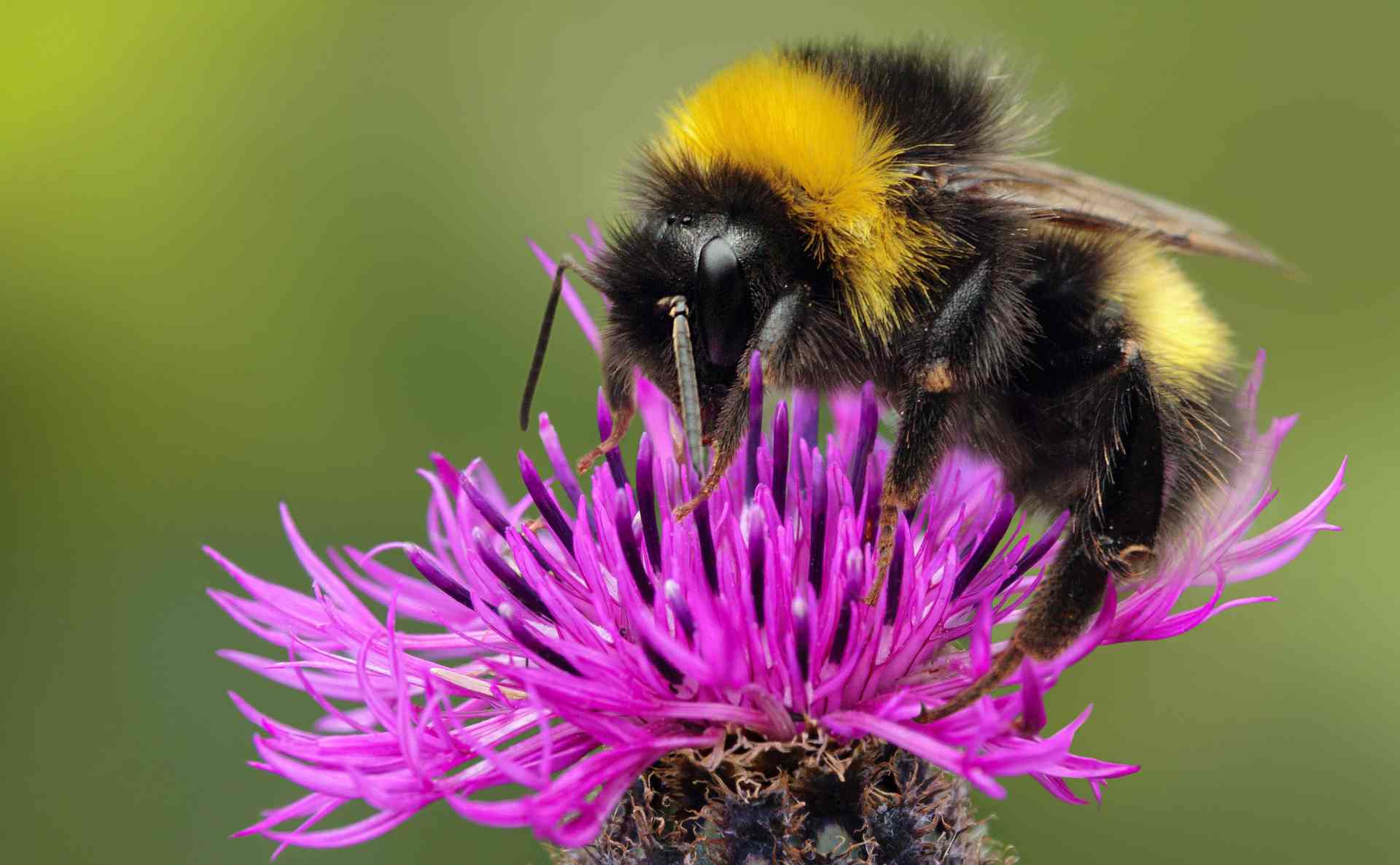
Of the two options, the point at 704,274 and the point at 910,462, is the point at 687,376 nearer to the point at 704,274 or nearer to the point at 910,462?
the point at 704,274

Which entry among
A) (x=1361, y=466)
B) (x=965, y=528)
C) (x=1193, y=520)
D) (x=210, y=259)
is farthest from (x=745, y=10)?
(x=1193, y=520)

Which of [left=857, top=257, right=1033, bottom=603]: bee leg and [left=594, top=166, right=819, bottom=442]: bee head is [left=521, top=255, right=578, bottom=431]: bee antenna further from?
[left=857, top=257, right=1033, bottom=603]: bee leg

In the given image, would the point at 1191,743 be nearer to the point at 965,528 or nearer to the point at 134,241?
the point at 965,528

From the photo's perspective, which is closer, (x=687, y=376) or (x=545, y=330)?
(x=687, y=376)

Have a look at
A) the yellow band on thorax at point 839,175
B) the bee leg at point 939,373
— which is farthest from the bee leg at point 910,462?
the yellow band on thorax at point 839,175

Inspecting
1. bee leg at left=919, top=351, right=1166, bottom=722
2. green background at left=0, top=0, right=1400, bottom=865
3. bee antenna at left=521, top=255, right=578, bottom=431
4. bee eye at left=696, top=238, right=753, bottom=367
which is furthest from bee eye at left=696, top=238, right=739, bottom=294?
green background at left=0, top=0, right=1400, bottom=865

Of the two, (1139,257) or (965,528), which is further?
(965,528)

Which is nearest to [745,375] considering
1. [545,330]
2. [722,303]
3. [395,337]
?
[722,303]
